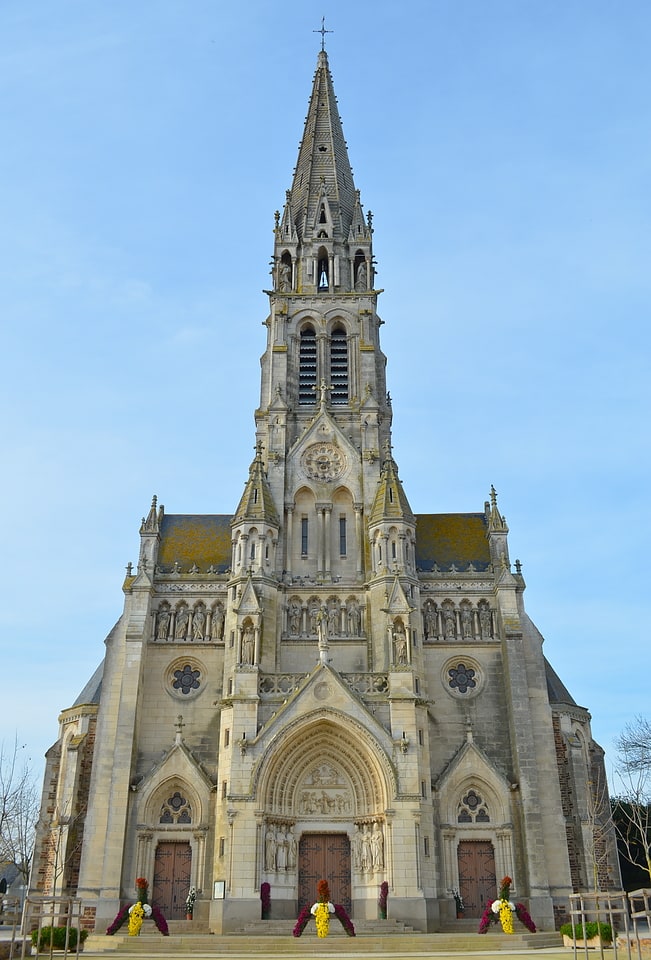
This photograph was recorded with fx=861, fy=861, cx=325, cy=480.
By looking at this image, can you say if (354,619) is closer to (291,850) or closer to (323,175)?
(291,850)

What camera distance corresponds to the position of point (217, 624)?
3541cm

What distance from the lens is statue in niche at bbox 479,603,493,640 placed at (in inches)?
1379

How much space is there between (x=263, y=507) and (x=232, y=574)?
9.87 ft

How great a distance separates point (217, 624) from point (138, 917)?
11.5 m

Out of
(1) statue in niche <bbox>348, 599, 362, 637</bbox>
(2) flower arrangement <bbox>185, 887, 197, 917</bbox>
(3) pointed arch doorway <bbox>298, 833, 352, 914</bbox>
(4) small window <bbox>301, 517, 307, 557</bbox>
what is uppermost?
(4) small window <bbox>301, 517, 307, 557</bbox>

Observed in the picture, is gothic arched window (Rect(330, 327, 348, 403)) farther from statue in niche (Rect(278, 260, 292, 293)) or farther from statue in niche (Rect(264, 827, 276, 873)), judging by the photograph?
statue in niche (Rect(264, 827, 276, 873))

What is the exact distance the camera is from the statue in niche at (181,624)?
115 ft

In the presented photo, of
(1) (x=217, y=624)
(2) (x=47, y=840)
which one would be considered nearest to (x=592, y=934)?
(1) (x=217, y=624)

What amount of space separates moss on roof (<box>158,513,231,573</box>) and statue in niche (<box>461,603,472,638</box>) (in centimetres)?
1019

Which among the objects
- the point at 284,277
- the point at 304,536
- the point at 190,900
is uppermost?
the point at 284,277

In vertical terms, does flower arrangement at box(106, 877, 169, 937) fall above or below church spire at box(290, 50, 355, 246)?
below

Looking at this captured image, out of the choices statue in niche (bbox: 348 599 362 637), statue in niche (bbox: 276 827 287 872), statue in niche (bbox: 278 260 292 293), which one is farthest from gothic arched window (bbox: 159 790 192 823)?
statue in niche (bbox: 278 260 292 293)

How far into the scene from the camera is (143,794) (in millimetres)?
31734

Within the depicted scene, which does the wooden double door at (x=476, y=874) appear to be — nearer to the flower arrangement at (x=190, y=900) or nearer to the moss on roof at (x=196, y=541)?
the flower arrangement at (x=190, y=900)
